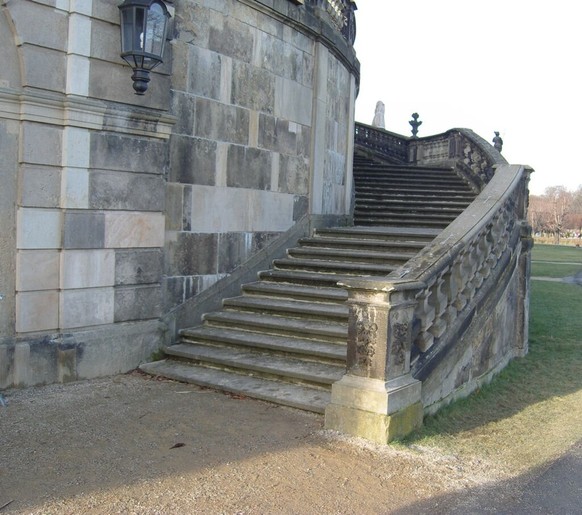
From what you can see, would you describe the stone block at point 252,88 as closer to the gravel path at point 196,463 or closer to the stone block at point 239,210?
the stone block at point 239,210

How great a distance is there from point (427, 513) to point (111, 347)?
3.97m

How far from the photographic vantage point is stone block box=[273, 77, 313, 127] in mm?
9164

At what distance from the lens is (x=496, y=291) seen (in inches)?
311

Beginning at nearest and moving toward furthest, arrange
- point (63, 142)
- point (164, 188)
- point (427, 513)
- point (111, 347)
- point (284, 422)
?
1. point (427, 513)
2. point (284, 422)
3. point (63, 142)
4. point (111, 347)
5. point (164, 188)

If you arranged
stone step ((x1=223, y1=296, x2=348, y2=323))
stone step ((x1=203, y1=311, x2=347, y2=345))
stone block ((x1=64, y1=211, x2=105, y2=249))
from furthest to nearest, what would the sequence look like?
stone step ((x1=223, y1=296, x2=348, y2=323))
stone step ((x1=203, y1=311, x2=347, y2=345))
stone block ((x1=64, y1=211, x2=105, y2=249))

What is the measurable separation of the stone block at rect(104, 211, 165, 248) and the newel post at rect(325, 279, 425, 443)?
278cm

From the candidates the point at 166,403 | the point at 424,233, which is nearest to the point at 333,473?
the point at 166,403

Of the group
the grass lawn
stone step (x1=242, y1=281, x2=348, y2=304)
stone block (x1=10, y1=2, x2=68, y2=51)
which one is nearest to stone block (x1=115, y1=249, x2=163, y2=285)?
stone step (x1=242, y1=281, x2=348, y2=304)

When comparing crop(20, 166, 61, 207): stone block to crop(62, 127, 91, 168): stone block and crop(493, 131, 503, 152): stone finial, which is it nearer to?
crop(62, 127, 91, 168): stone block

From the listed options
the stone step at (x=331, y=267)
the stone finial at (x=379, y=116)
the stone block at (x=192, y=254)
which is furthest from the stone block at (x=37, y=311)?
the stone finial at (x=379, y=116)

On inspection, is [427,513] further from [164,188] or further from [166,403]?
[164,188]

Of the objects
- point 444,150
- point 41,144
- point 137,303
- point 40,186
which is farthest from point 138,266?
point 444,150

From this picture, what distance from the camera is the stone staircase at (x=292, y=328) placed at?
21.2ft

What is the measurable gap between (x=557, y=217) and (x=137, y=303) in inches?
3550
